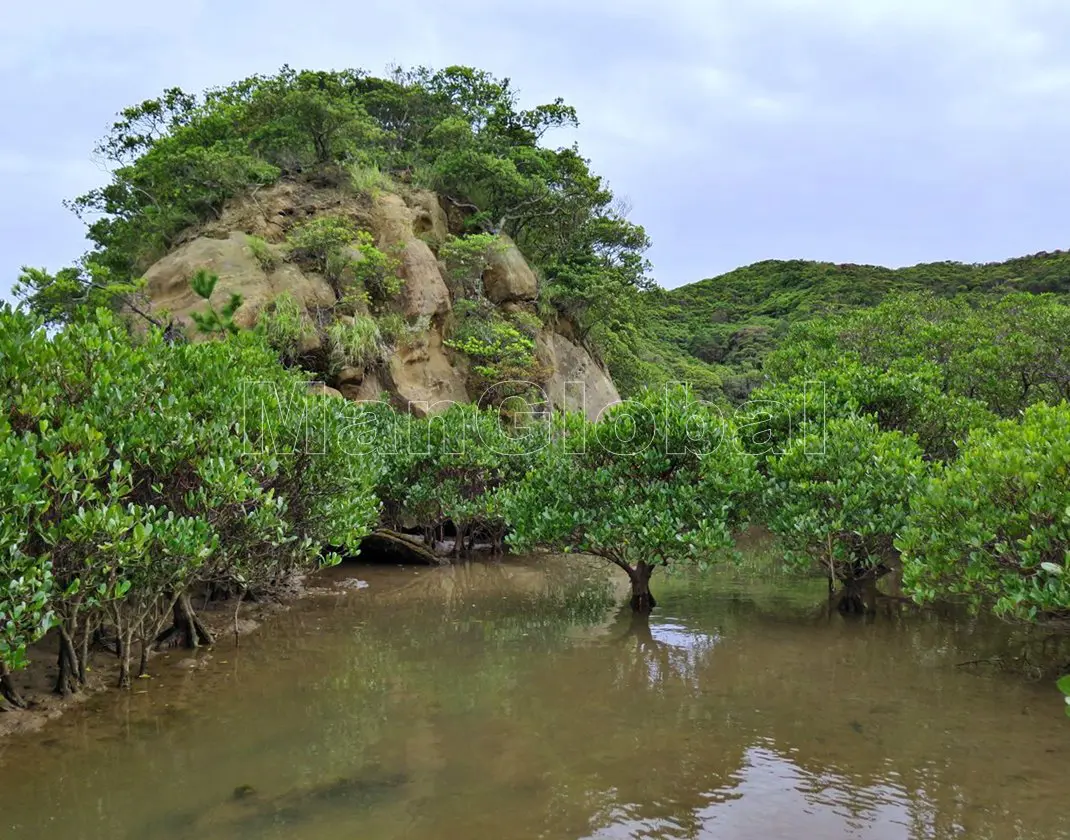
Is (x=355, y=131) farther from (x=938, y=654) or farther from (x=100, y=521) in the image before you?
(x=938, y=654)

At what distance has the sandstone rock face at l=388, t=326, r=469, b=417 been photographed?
21188 millimetres

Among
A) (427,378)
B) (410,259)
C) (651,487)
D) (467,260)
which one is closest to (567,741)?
(651,487)

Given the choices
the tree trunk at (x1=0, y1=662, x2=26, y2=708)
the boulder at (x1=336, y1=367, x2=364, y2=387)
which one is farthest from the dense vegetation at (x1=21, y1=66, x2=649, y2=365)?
the tree trunk at (x1=0, y1=662, x2=26, y2=708)

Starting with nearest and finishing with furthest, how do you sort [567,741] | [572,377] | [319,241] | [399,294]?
[567,741] < [319,241] < [399,294] < [572,377]

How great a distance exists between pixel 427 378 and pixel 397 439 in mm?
5795

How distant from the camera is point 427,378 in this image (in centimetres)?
2227

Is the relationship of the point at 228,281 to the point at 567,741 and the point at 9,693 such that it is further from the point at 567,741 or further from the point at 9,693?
the point at 567,741

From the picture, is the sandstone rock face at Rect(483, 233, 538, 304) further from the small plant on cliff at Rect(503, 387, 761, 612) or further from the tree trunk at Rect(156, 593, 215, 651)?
the tree trunk at Rect(156, 593, 215, 651)

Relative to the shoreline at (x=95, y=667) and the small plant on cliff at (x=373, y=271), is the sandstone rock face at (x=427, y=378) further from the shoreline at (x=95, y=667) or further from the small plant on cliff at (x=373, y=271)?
the shoreline at (x=95, y=667)

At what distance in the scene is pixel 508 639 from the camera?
10531 mm

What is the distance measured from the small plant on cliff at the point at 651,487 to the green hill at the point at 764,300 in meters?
24.8

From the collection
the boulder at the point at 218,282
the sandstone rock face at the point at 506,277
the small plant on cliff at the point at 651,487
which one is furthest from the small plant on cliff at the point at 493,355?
the small plant on cliff at the point at 651,487

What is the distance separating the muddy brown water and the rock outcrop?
10.6 metres

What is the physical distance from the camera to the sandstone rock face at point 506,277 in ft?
81.6
